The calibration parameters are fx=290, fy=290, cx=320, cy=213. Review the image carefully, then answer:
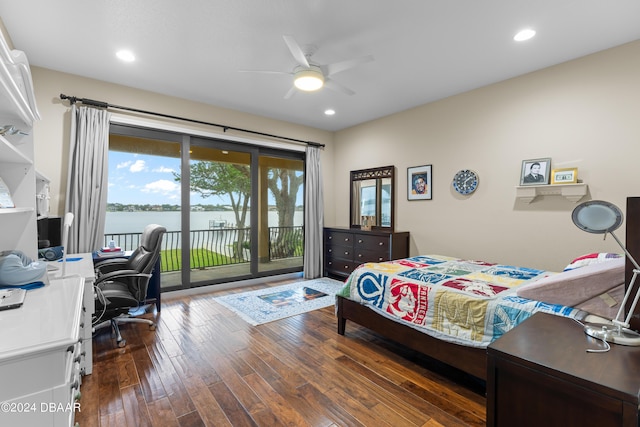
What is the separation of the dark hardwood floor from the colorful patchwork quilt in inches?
15.3

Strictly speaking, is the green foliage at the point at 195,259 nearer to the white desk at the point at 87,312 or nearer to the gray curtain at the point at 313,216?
the gray curtain at the point at 313,216

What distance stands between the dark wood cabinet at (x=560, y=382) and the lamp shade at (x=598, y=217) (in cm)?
46

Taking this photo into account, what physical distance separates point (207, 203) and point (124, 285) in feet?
5.95

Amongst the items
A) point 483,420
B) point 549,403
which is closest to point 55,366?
point 549,403

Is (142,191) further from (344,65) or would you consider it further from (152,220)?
(344,65)

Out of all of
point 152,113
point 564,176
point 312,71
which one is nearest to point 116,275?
point 152,113

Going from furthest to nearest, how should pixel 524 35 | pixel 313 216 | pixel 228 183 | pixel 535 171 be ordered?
pixel 313 216 < pixel 228 183 < pixel 535 171 < pixel 524 35

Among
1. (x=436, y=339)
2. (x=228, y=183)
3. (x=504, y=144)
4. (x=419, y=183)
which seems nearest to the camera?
(x=436, y=339)

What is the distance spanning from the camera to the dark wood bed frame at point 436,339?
1148 mm

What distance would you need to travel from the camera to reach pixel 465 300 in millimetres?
2006

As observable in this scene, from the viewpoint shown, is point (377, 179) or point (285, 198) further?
point (285, 198)

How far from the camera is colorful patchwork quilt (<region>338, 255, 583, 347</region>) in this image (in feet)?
6.03

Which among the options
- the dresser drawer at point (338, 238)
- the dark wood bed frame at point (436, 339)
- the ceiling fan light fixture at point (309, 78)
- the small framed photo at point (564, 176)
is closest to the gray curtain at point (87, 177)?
the ceiling fan light fixture at point (309, 78)

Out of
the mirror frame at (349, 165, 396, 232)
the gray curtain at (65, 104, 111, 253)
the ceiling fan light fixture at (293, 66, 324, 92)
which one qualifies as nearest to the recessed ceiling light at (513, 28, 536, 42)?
the ceiling fan light fixture at (293, 66, 324, 92)
